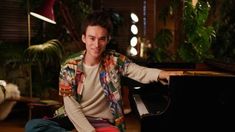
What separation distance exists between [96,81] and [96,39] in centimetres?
25

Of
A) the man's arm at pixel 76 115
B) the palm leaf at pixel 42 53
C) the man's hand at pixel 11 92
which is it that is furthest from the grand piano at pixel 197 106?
the man's hand at pixel 11 92

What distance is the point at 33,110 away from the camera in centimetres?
411

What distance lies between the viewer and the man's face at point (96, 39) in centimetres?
192

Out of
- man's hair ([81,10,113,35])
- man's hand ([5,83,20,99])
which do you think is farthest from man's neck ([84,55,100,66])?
man's hand ([5,83,20,99])

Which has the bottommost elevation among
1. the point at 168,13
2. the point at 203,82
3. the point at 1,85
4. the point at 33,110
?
the point at 33,110

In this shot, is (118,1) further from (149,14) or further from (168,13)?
(168,13)

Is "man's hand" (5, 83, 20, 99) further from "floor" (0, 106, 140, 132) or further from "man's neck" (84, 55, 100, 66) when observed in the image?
"man's neck" (84, 55, 100, 66)

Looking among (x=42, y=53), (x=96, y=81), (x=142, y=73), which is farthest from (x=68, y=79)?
(x=42, y=53)

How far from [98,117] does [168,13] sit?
106 inches

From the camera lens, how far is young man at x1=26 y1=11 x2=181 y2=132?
1.93m

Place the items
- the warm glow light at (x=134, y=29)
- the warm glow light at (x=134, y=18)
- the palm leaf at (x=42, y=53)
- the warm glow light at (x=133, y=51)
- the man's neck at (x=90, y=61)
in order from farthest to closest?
the warm glow light at (x=134, y=29) < the warm glow light at (x=134, y=18) < the warm glow light at (x=133, y=51) < the palm leaf at (x=42, y=53) < the man's neck at (x=90, y=61)

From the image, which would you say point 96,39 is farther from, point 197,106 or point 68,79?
point 197,106

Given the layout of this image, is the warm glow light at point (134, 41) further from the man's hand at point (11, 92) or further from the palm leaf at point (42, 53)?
the man's hand at point (11, 92)

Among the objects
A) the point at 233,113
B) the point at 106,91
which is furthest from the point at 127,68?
the point at 233,113
